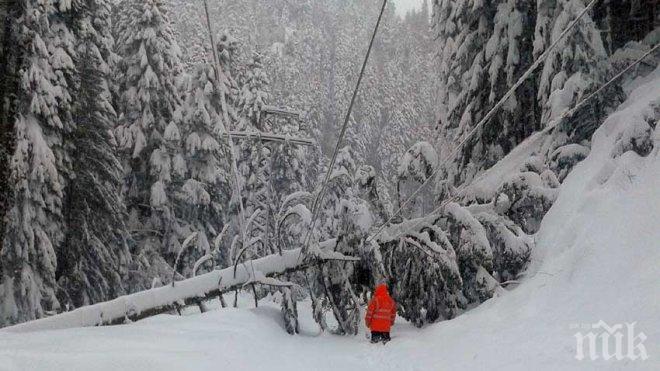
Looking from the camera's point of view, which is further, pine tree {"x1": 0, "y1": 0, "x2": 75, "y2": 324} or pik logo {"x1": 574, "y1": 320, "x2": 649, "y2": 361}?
pine tree {"x1": 0, "y1": 0, "x2": 75, "y2": 324}

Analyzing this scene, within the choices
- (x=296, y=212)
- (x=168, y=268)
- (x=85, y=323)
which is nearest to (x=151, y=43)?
Answer: (x=168, y=268)

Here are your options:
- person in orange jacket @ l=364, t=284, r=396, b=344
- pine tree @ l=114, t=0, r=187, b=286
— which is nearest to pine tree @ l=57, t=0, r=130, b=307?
pine tree @ l=114, t=0, r=187, b=286

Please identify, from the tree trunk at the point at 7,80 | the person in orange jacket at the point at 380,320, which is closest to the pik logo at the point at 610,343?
the person in orange jacket at the point at 380,320

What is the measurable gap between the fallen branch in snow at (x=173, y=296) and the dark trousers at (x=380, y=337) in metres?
1.59

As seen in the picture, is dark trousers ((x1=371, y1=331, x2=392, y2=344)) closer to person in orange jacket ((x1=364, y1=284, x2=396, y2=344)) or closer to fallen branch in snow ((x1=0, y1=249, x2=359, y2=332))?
person in orange jacket ((x1=364, y1=284, x2=396, y2=344))

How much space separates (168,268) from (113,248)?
2.89 metres

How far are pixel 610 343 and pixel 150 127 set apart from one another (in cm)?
2150

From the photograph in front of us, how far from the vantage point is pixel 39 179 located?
15.1 m

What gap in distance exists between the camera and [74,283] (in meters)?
17.6

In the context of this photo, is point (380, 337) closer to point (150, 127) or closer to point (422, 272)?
point (422, 272)

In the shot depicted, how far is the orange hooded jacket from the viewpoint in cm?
920

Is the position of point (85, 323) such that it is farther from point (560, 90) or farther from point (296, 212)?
point (560, 90)

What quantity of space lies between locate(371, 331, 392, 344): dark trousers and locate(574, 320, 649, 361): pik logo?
14.1 feet

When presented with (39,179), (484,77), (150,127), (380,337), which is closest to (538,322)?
(380,337)
